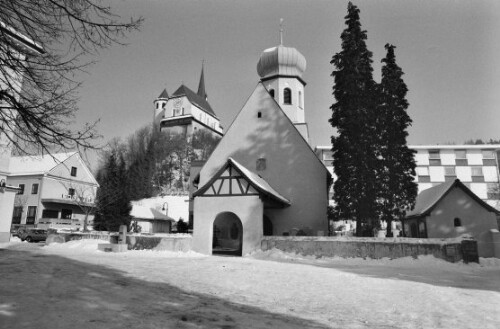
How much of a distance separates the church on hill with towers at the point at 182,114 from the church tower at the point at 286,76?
53825 millimetres

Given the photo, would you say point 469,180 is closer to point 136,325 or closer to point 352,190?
point 352,190

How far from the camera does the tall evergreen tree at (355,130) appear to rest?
21.6 metres

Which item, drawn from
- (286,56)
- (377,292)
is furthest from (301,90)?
(377,292)

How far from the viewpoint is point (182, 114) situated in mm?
92500

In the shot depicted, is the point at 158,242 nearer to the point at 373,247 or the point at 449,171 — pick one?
the point at 373,247

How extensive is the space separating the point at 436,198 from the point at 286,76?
740 inches

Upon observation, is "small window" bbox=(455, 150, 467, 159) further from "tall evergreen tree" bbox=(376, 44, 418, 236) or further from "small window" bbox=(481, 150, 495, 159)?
"tall evergreen tree" bbox=(376, 44, 418, 236)

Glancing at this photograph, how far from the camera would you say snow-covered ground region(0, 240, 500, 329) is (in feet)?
17.0

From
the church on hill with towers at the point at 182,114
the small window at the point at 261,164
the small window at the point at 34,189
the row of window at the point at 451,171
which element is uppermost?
the church on hill with towers at the point at 182,114

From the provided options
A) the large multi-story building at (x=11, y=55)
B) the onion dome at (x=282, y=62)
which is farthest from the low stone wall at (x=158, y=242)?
the onion dome at (x=282, y=62)

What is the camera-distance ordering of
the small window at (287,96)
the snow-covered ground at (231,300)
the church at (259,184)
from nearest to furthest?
the snow-covered ground at (231,300)
the church at (259,184)
the small window at (287,96)

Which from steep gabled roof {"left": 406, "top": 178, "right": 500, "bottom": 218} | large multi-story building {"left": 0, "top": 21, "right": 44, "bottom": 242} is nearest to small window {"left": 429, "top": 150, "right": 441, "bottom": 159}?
steep gabled roof {"left": 406, "top": 178, "right": 500, "bottom": 218}

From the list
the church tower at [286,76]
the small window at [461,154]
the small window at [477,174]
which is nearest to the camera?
the church tower at [286,76]

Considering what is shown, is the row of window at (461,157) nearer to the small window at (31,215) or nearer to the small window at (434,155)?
the small window at (434,155)
